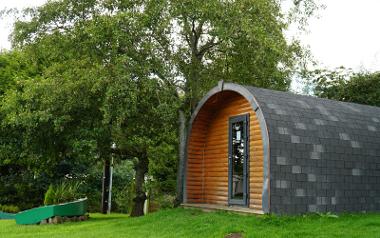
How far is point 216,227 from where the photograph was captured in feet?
28.2

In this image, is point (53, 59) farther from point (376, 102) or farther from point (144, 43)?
point (376, 102)

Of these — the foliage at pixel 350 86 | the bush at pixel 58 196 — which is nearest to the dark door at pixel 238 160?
the bush at pixel 58 196

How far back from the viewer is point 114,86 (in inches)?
425

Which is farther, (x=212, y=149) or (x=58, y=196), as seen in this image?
(x=58, y=196)

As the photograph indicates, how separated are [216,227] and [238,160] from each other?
2693 millimetres

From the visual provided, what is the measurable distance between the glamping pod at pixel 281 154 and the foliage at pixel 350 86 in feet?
23.8

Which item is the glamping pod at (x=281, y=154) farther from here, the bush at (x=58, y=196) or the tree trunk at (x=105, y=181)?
the tree trunk at (x=105, y=181)

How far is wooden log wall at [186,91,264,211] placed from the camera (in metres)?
11.5

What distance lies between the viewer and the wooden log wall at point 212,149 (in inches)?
454

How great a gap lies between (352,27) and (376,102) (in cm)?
793

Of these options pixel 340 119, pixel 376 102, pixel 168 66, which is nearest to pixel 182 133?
pixel 168 66

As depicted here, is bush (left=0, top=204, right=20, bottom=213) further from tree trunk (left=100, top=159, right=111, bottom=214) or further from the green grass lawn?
the green grass lawn

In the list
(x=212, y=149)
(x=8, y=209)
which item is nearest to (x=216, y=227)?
(x=212, y=149)

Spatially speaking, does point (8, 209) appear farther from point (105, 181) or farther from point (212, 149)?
point (212, 149)
